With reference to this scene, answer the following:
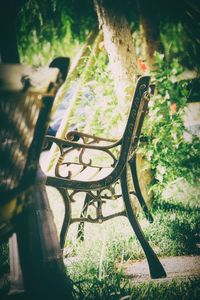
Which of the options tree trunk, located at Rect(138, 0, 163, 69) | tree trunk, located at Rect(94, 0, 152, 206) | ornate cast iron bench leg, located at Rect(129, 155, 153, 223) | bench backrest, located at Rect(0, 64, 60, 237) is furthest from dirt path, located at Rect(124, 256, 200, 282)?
tree trunk, located at Rect(138, 0, 163, 69)

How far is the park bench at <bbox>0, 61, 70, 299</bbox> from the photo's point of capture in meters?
0.91

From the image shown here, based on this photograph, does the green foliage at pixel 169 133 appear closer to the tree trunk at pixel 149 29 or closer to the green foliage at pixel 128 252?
the green foliage at pixel 128 252

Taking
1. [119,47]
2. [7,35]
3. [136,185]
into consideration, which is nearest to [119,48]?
[119,47]

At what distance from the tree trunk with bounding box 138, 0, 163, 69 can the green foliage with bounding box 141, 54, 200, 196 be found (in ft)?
5.98

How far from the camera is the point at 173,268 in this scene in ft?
6.37

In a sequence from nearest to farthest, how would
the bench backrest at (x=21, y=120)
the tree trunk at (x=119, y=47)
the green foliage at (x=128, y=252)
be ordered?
1. the bench backrest at (x=21, y=120)
2. the green foliage at (x=128, y=252)
3. the tree trunk at (x=119, y=47)

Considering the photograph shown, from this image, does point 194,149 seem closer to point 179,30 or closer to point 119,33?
point 119,33

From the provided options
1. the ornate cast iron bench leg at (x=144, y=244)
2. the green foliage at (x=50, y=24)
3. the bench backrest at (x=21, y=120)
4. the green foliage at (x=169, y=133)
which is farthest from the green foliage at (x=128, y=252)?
the green foliage at (x=50, y=24)

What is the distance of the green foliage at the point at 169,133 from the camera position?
7.79ft

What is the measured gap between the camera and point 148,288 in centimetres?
169

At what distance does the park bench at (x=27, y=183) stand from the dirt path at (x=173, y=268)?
0.79 meters

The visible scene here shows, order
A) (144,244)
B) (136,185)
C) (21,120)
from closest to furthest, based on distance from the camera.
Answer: (21,120)
(144,244)
(136,185)

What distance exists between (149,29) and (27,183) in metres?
3.80

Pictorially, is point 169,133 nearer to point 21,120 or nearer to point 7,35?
point 7,35
